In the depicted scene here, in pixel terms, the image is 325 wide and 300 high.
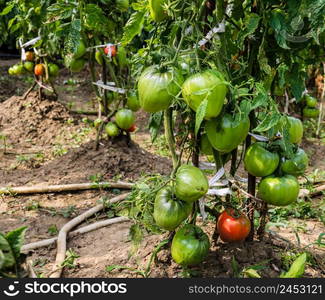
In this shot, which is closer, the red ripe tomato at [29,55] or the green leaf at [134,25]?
the green leaf at [134,25]

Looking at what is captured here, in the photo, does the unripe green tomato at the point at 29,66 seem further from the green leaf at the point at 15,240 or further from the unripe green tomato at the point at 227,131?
the green leaf at the point at 15,240

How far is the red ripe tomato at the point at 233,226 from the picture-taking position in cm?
178

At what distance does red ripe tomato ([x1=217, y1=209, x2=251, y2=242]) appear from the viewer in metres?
1.78

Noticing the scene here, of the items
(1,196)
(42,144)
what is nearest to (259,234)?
(1,196)

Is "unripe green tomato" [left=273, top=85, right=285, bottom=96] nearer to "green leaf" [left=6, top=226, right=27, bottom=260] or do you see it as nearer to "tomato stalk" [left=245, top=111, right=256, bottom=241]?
"tomato stalk" [left=245, top=111, right=256, bottom=241]

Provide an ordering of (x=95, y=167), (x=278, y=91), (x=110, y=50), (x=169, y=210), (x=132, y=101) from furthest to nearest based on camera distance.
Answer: (x=95, y=167), (x=132, y=101), (x=110, y=50), (x=278, y=91), (x=169, y=210)

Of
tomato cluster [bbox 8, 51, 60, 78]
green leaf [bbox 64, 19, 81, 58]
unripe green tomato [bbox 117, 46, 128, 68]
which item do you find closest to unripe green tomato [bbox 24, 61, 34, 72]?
tomato cluster [bbox 8, 51, 60, 78]

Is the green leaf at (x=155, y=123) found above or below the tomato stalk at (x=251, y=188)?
above

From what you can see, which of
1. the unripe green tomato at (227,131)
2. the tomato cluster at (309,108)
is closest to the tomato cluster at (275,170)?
the unripe green tomato at (227,131)

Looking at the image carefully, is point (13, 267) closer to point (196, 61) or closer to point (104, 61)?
point (196, 61)

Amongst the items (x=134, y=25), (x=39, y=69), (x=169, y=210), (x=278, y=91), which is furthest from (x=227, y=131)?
(x=39, y=69)

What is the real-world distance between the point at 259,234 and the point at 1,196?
6.94ft

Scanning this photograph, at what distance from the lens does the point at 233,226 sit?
70.0 inches

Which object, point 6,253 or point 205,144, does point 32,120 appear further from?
point 6,253
